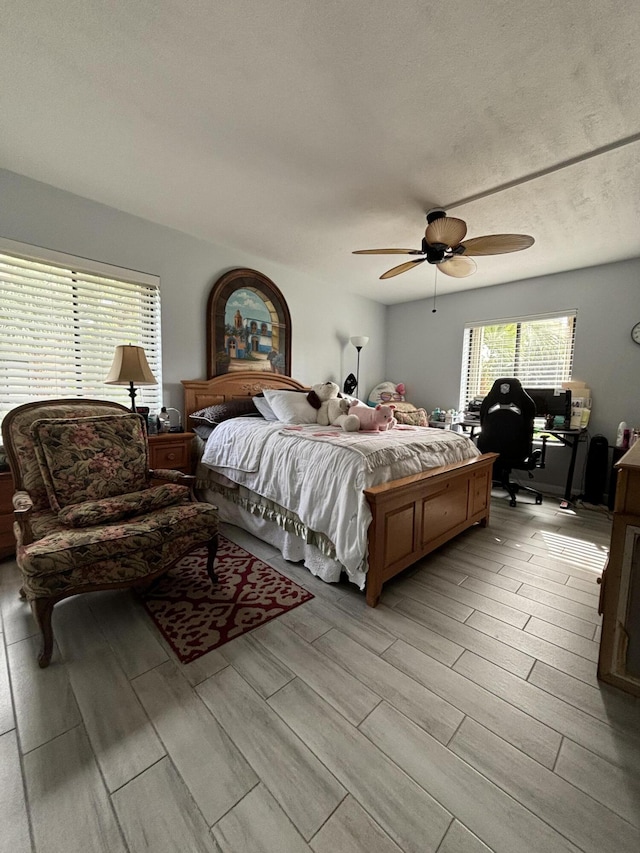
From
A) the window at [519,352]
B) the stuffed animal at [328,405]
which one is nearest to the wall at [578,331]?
the window at [519,352]

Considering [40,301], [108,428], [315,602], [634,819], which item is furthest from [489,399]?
[40,301]

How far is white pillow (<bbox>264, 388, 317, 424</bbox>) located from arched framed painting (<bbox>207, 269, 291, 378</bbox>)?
2.44 ft

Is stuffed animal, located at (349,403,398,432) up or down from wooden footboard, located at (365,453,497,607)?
up

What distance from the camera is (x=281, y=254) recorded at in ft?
12.1

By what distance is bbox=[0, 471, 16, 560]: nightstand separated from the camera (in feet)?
7.15

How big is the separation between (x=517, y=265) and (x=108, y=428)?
4.24m

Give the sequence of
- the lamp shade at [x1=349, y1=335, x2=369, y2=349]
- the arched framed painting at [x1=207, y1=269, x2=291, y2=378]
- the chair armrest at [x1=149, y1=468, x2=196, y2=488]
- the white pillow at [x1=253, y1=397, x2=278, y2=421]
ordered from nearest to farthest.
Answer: the chair armrest at [x1=149, y1=468, x2=196, y2=488] < the white pillow at [x1=253, y1=397, x2=278, y2=421] < the arched framed painting at [x1=207, y1=269, x2=291, y2=378] < the lamp shade at [x1=349, y1=335, x2=369, y2=349]

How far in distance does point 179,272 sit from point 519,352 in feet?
13.4

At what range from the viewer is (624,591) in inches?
53.0

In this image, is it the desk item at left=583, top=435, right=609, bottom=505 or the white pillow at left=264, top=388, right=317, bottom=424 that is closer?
the white pillow at left=264, top=388, right=317, bottom=424

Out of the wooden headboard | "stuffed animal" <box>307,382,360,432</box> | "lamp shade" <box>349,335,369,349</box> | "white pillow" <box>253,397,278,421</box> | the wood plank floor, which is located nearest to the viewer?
the wood plank floor

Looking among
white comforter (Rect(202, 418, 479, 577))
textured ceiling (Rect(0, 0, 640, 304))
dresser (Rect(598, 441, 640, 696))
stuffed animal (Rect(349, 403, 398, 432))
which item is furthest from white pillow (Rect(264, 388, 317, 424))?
dresser (Rect(598, 441, 640, 696))

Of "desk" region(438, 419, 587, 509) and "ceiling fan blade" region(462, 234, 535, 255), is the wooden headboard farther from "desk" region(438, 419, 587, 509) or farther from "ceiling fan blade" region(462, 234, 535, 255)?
"desk" region(438, 419, 587, 509)

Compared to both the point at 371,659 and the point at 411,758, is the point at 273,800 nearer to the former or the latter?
the point at 411,758
